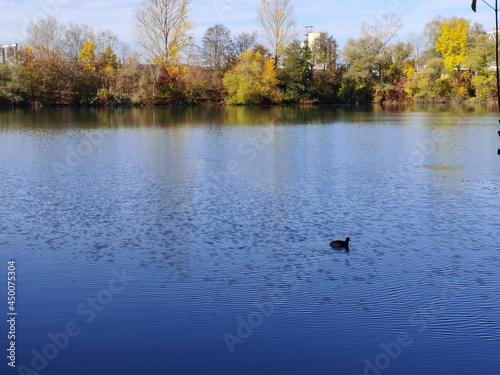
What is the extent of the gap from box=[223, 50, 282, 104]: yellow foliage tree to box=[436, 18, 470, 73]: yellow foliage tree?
1846 cm

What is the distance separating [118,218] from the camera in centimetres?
1338

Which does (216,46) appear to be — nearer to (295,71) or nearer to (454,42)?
(295,71)

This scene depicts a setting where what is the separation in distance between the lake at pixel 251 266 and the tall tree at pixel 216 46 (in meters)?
48.7

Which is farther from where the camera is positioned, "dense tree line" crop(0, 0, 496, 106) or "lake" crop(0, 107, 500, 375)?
"dense tree line" crop(0, 0, 496, 106)

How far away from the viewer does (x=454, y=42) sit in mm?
64938

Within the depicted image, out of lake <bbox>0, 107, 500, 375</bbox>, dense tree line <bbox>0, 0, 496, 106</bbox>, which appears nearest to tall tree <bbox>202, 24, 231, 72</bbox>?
dense tree line <bbox>0, 0, 496, 106</bbox>

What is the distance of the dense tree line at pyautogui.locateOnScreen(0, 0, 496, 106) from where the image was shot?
5928 cm

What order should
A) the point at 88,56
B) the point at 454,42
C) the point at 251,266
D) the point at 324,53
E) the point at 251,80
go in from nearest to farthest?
1. the point at 251,266
2. the point at 88,56
3. the point at 251,80
4. the point at 454,42
5. the point at 324,53

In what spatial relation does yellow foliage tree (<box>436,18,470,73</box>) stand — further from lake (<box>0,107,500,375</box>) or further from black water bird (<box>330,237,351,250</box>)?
black water bird (<box>330,237,351,250</box>)

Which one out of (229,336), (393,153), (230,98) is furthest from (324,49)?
(229,336)

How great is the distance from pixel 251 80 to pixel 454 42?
22.3 m

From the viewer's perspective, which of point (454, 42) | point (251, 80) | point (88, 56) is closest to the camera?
A: point (88, 56)

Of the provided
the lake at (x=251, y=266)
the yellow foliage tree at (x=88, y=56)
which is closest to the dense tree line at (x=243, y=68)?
the yellow foliage tree at (x=88, y=56)

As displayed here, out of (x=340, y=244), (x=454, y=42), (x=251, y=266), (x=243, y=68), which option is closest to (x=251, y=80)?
(x=243, y=68)
